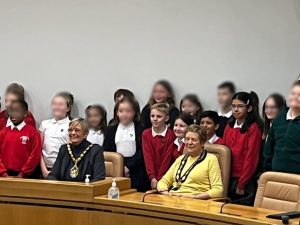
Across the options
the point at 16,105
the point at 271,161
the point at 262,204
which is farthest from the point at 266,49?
the point at 16,105

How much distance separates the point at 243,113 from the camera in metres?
5.07

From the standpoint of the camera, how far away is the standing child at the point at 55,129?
19.4 feet

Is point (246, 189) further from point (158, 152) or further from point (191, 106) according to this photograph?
point (191, 106)

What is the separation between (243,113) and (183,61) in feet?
4.24

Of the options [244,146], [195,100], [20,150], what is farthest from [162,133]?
[20,150]

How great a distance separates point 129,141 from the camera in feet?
18.3

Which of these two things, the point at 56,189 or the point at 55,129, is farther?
the point at 55,129

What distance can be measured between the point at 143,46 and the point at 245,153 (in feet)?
6.50

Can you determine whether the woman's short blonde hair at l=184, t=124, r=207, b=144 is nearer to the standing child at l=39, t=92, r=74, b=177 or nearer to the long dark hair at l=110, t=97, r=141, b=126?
the long dark hair at l=110, t=97, r=141, b=126

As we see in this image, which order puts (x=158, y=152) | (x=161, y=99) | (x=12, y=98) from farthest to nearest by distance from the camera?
(x=12, y=98) < (x=161, y=99) < (x=158, y=152)

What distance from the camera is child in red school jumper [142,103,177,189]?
5.31 m

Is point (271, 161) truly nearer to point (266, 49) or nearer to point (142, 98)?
point (266, 49)

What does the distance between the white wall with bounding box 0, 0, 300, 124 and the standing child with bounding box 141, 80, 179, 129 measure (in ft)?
0.34

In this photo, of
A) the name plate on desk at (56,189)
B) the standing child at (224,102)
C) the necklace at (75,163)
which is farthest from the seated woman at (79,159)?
the standing child at (224,102)
